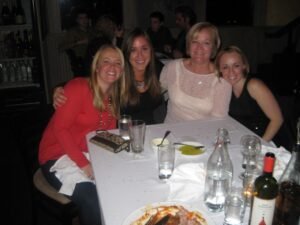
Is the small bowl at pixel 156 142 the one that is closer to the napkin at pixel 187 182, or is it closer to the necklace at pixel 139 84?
the napkin at pixel 187 182

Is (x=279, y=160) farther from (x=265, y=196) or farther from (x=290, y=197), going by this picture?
(x=265, y=196)

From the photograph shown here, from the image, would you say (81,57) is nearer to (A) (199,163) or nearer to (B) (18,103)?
(B) (18,103)

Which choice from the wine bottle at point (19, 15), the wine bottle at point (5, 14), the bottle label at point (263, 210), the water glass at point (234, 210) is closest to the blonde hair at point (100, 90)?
the water glass at point (234, 210)

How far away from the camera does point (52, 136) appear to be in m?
1.82

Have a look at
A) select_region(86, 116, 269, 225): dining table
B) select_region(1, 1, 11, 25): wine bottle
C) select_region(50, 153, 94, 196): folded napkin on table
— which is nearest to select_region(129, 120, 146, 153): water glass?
select_region(86, 116, 269, 225): dining table

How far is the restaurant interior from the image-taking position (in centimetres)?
283

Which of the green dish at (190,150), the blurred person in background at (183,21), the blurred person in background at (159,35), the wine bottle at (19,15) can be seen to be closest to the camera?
the green dish at (190,150)

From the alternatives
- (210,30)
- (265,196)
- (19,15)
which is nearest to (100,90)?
(210,30)

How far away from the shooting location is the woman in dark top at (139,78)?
2.08 meters

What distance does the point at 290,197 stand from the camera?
0.98 meters

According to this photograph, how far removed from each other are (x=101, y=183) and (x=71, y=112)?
1.92 feet

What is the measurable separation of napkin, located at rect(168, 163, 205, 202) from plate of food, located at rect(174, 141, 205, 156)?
0.57ft

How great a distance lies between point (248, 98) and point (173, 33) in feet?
13.7

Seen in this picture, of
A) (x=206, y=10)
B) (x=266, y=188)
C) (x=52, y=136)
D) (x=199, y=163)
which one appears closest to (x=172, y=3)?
(x=206, y=10)
